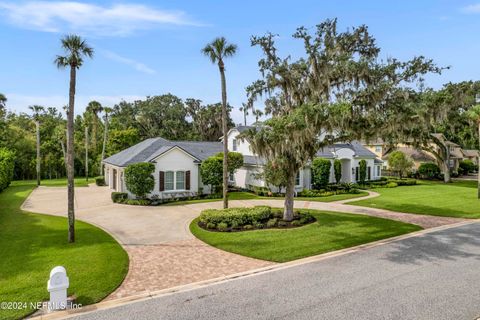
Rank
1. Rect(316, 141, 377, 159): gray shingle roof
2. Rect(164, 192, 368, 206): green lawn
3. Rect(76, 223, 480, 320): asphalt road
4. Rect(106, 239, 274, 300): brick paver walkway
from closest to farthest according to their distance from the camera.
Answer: Rect(76, 223, 480, 320): asphalt road
Rect(106, 239, 274, 300): brick paver walkway
Rect(164, 192, 368, 206): green lawn
Rect(316, 141, 377, 159): gray shingle roof

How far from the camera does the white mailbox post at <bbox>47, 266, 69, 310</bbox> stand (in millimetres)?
7543

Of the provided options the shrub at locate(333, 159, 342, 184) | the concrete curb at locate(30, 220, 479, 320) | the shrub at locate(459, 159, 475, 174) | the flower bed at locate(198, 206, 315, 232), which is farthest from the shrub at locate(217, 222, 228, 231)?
the shrub at locate(459, 159, 475, 174)

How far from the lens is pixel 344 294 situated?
849cm

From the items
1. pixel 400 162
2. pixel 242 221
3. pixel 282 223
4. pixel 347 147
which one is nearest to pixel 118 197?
pixel 242 221

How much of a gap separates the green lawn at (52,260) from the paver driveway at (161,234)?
0.53 m

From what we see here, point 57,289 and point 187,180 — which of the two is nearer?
point 57,289

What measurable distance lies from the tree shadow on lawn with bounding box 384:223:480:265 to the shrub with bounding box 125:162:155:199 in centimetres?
1740

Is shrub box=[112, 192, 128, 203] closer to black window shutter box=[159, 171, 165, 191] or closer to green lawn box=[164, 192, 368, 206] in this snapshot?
black window shutter box=[159, 171, 165, 191]

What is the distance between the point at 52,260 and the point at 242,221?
328 inches

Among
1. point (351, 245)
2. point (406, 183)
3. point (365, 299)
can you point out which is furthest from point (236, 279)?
point (406, 183)

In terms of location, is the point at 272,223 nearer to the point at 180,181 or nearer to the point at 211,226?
the point at 211,226

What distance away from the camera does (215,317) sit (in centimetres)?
736

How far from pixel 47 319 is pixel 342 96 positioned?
45.5ft

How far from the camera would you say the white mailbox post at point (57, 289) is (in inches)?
297
